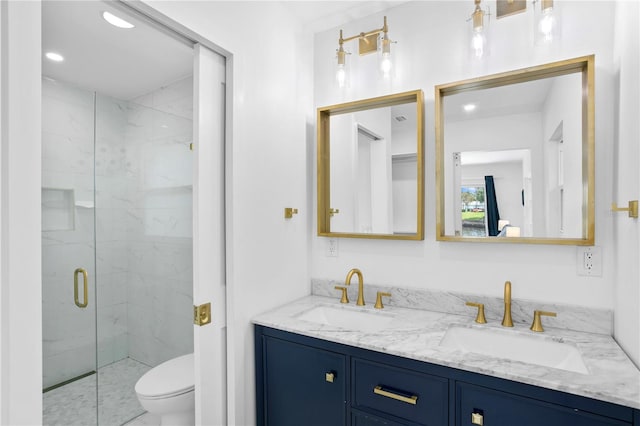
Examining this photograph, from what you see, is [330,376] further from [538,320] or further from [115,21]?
[115,21]

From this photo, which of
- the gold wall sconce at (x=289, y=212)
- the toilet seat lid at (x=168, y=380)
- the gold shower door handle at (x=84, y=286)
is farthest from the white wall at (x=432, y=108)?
the gold shower door handle at (x=84, y=286)

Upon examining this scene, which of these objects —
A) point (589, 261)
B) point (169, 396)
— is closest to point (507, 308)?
point (589, 261)

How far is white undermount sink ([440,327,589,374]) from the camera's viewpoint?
1343 millimetres

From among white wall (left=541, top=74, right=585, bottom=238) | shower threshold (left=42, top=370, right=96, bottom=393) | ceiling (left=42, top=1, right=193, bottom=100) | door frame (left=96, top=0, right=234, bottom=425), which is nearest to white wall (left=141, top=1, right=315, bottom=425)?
door frame (left=96, top=0, right=234, bottom=425)

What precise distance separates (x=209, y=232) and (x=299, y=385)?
82 cm

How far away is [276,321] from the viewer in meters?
1.62

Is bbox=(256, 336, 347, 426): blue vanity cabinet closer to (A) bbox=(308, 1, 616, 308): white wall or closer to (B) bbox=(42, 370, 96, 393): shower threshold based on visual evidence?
(A) bbox=(308, 1, 616, 308): white wall

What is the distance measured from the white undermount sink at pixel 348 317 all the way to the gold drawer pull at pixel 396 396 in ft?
1.34

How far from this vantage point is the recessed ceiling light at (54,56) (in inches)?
83.1

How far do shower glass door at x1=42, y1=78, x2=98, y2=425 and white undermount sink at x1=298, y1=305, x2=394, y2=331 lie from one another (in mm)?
1702

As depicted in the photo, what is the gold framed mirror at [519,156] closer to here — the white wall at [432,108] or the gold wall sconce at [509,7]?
the white wall at [432,108]
